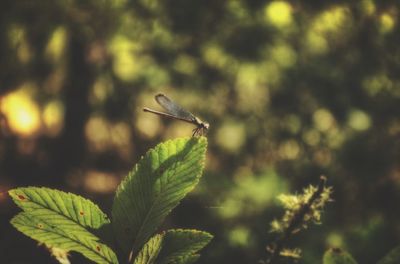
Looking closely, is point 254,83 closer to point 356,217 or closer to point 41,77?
point 356,217

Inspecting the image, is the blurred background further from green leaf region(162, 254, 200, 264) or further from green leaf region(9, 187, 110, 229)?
green leaf region(9, 187, 110, 229)

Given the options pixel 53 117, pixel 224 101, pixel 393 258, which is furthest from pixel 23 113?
pixel 393 258

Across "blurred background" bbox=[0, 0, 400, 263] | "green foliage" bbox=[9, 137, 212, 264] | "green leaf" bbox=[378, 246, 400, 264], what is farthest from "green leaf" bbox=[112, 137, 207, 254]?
"blurred background" bbox=[0, 0, 400, 263]

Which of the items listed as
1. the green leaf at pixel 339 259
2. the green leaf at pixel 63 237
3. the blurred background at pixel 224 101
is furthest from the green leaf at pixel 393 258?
the blurred background at pixel 224 101

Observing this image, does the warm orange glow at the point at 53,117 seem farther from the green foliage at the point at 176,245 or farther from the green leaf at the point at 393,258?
the green leaf at the point at 393,258

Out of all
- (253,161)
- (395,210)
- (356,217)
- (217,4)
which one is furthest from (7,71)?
(395,210)
